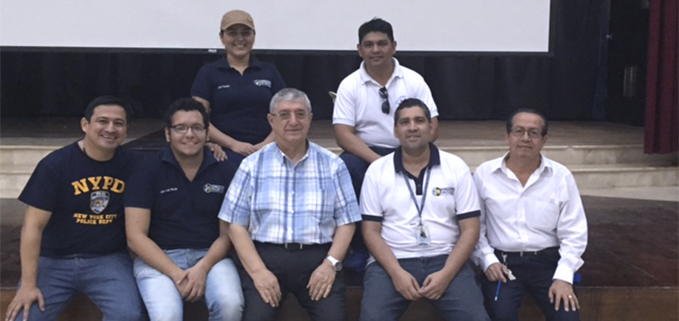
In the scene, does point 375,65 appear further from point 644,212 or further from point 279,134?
point 644,212

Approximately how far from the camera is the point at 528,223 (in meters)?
2.95

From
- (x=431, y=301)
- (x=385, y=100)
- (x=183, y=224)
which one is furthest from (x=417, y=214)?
(x=183, y=224)

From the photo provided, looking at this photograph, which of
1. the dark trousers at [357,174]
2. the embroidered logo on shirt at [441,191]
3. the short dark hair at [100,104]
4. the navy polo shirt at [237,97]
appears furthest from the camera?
the navy polo shirt at [237,97]

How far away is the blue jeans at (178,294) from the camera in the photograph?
2.69m

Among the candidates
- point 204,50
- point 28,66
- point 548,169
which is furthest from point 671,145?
point 28,66

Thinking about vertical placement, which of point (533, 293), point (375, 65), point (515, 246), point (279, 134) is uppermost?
point (375, 65)

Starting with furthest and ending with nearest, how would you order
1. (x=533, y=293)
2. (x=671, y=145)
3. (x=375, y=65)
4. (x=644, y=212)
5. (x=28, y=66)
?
(x=28, y=66) < (x=671, y=145) < (x=644, y=212) < (x=375, y=65) < (x=533, y=293)

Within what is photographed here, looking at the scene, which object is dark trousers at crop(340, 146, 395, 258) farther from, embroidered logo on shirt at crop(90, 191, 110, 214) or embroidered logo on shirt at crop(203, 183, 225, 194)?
embroidered logo on shirt at crop(90, 191, 110, 214)

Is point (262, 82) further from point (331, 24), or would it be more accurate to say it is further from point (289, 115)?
point (331, 24)

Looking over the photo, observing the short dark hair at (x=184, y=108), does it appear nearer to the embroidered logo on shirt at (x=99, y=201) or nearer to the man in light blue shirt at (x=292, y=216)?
the man in light blue shirt at (x=292, y=216)

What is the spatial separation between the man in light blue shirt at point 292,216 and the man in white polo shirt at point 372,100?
1.76 ft

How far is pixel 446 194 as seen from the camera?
2.91 meters

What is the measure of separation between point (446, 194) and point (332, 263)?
52 centimetres

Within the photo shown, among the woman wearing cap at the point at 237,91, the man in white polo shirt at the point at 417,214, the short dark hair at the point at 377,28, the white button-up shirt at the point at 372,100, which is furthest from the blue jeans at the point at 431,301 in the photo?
the short dark hair at the point at 377,28
